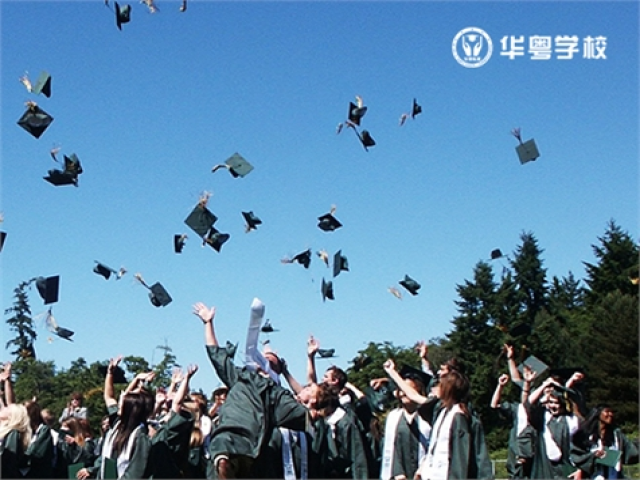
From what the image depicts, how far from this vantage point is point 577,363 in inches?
1806

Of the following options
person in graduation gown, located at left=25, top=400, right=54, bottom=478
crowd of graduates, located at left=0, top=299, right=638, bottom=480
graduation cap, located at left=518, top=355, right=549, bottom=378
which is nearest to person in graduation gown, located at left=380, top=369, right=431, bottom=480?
crowd of graduates, located at left=0, top=299, right=638, bottom=480

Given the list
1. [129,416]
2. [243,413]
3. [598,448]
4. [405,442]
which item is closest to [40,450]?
[129,416]

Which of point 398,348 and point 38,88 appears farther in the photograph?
point 398,348

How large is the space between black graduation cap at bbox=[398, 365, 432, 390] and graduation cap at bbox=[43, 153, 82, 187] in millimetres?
4861

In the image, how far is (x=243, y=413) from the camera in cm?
795

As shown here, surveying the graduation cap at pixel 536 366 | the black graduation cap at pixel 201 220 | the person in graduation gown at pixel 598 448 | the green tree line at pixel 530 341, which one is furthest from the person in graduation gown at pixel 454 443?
the green tree line at pixel 530 341

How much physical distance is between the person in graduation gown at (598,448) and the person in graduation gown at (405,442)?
1901 millimetres

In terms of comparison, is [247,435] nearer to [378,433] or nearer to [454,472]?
[454,472]

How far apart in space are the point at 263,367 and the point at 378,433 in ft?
7.88

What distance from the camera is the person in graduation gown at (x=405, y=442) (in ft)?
29.3

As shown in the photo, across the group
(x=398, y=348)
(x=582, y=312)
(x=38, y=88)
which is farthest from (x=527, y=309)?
(x=38, y=88)

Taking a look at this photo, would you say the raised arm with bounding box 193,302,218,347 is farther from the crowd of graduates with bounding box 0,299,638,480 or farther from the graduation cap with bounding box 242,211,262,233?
the graduation cap with bounding box 242,211,262,233

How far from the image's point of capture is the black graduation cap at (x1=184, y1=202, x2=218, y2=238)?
12.2 m

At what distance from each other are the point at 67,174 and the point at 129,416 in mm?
4968
